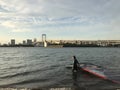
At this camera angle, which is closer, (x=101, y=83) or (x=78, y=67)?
(x=101, y=83)

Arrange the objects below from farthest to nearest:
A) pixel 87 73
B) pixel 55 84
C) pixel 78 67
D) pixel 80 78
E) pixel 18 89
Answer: pixel 78 67 → pixel 87 73 → pixel 80 78 → pixel 55 84 → pixel 18 89

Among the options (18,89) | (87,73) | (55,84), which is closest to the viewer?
(18,89)

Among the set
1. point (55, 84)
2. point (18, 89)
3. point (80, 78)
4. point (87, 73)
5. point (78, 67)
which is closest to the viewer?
point (18, 89)

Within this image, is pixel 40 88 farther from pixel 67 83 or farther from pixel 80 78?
pixel 80 78

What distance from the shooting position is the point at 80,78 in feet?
80.1

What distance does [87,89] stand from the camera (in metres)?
18.5

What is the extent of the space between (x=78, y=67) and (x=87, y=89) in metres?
11.2

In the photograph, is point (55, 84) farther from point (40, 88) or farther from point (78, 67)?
point (78, 67)

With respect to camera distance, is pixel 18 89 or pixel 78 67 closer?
pixel 18 89

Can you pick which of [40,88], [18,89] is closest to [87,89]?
[40,88]

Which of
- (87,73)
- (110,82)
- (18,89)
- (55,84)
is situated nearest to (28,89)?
(18,89)

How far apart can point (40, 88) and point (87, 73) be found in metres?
9.92

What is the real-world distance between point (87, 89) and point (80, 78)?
233 inches

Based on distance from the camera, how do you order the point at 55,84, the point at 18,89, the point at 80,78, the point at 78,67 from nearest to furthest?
the point at 18,89 < the point at 55,84 < the point at 80,78 < the point at 78,67
